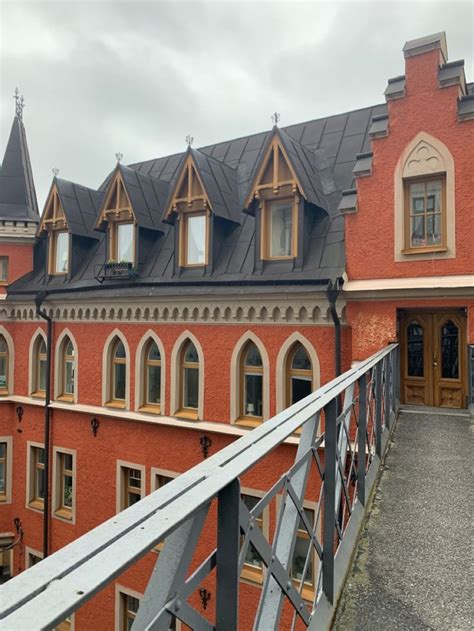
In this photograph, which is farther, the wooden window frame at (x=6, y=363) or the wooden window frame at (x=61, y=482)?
the wooden window frame at (x=6, y=363)

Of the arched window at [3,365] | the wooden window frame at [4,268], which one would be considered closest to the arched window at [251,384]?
the arched window at [3,365]

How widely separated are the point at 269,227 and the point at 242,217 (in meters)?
1.63

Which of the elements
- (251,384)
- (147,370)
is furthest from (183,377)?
(251,384)

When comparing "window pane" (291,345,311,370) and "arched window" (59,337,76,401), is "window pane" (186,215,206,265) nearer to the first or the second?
"window pane" (291,345,311,370)

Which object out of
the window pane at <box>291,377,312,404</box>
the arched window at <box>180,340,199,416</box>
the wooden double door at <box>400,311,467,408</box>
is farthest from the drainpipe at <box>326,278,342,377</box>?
the arched window at <box>180,340,199,416</box>

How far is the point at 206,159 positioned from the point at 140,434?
7.65 metres

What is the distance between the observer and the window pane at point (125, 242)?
43.2 feet

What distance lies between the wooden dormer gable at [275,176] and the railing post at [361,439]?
6.90 m

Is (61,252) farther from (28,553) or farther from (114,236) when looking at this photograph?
(28,553)

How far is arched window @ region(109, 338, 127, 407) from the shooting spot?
41.7 feet

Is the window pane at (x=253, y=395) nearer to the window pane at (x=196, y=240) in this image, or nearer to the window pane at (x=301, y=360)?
the window pane at (x=301, y=360)

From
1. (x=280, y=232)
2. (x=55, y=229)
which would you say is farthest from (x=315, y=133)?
(x=55, y=229)

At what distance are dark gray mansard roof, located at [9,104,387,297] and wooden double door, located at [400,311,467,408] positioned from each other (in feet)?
6.49

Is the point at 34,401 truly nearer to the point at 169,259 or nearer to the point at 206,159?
the point at 169,259
